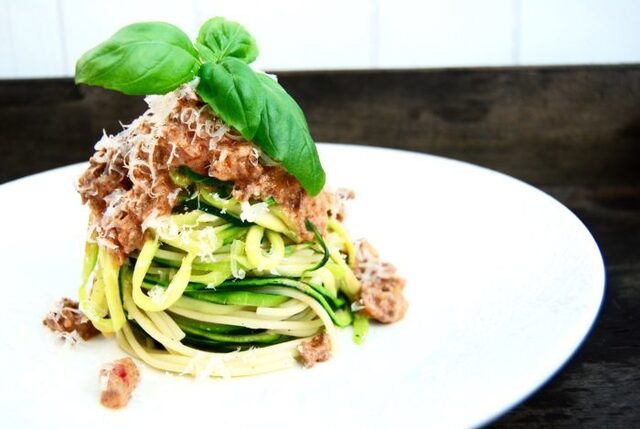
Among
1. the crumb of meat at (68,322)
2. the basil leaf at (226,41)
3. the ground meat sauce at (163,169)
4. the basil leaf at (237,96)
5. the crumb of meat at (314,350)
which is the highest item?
the basil leaf at (226,41)

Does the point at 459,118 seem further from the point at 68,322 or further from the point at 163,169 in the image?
the point at 68,322

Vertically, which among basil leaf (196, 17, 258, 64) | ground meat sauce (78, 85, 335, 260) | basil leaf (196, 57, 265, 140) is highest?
basil leaf (196, 17, 258, 64)

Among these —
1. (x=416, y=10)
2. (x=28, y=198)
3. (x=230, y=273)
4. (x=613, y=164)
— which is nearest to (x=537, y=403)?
(x=230, y=273)

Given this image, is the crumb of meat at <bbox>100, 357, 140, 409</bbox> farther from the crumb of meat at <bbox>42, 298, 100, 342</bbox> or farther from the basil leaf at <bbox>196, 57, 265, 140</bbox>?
the basil leaf at <bbox>196, 57, 265, 140</bbox>

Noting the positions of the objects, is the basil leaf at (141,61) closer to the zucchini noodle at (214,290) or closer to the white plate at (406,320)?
the zucchini noodle at (214,290)

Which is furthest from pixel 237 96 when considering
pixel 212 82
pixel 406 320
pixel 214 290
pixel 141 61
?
pixel 406 320

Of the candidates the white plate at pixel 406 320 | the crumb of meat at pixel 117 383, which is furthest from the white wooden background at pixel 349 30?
the crumb of meat at pixel 117 383

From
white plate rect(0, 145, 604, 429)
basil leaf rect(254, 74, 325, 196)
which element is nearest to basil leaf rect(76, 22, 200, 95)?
basil leaf rect(254, 74, 325, 196)
